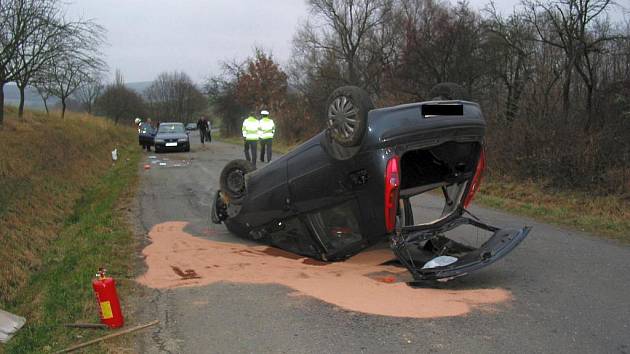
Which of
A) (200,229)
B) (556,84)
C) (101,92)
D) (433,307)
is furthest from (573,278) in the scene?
(101,92)

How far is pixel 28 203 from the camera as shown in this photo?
12.3 meters

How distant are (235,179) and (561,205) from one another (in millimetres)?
6948

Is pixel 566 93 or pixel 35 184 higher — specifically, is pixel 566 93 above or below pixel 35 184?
above

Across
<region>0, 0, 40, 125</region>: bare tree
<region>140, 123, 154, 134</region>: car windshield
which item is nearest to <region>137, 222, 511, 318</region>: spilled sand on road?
<region>0, 0, 40, 125</region>: bare tree

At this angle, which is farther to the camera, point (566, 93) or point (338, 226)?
point (566, 93)

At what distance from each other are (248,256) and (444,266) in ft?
8.10

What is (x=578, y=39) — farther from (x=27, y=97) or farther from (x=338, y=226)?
(x=27, y=97)

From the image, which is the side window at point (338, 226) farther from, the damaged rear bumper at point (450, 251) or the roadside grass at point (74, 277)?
the roadside grass at point (74, 277)

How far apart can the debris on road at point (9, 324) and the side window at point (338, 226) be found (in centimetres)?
306

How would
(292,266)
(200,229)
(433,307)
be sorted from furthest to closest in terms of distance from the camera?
(200,229)
(292,266)
(433,307)

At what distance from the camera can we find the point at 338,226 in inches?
231

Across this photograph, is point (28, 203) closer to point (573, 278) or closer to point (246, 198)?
point (246, 198)

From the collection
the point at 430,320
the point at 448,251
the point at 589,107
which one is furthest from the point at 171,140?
Answer: the point at 430,320

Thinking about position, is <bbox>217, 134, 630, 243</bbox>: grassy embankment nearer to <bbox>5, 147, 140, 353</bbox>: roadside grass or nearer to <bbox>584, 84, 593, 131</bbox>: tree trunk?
<bbox>584, 84, 593, 131</bbox>: tree trunk
